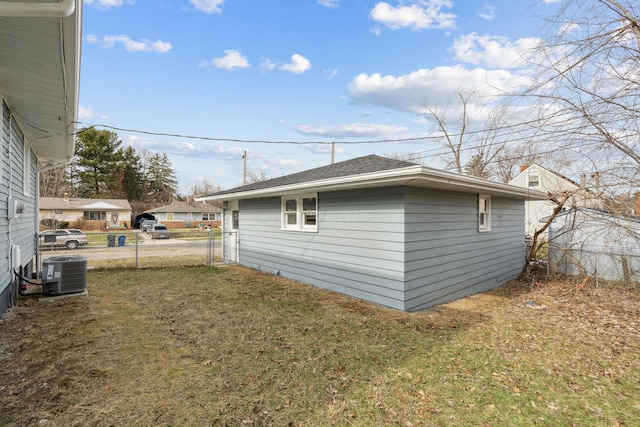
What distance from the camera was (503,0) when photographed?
4.58 meters

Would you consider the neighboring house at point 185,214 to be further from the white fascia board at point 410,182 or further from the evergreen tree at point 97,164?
the white fascia board at point 410,182

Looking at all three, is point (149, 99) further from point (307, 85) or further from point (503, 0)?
point (503, 0)

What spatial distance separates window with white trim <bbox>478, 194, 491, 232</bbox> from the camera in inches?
292

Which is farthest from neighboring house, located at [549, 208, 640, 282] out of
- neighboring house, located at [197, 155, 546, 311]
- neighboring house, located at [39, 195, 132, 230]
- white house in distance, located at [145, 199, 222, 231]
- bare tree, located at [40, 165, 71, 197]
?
bare tree, located at [40, 165, 71, 197]

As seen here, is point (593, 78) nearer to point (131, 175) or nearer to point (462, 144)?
point (462, 144)

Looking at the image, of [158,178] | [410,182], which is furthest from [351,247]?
[158,178]

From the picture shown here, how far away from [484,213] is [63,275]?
915cm

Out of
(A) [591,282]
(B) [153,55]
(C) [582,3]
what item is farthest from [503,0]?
(B) [153,55]

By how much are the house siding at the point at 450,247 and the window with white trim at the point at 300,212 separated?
251cm

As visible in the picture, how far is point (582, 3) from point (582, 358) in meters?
4.38

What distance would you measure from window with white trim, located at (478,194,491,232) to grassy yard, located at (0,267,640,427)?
2.13 metres

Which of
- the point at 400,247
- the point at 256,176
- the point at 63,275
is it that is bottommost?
the point at 63,275

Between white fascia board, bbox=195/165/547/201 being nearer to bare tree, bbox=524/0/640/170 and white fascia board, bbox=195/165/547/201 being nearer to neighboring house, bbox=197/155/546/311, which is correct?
neighboring house, bbox=197/155/546/311

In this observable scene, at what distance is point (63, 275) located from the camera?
603cm
